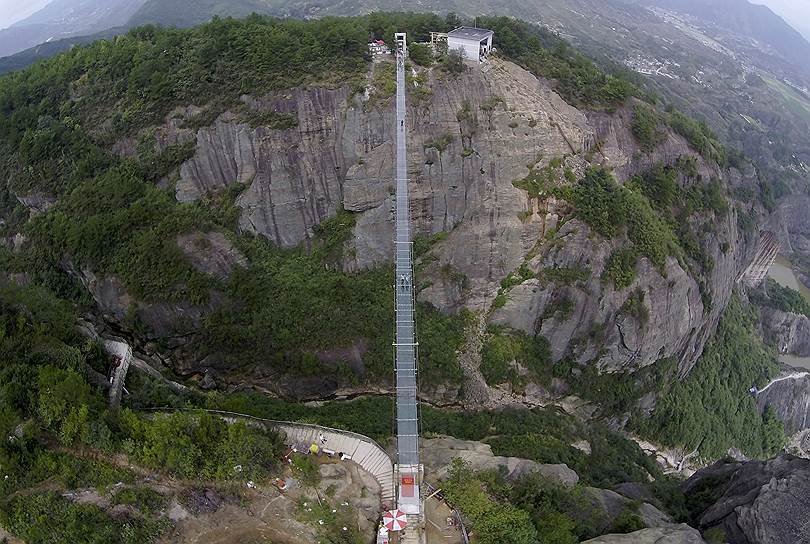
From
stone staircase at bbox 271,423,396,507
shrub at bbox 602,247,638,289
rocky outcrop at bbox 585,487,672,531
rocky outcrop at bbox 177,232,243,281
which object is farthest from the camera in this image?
shrub at bbox 602,247,638,289

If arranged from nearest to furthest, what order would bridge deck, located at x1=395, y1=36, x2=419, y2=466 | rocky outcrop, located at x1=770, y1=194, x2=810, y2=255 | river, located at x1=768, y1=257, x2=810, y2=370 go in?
bridge deck, located at x1=395, y1=36, x2=419, y2=466 < river, located at x1=768, y1=257, x2=810, y2=370 < rocky outcrop, located at x1=770, y1=194, x2=810, y2=255

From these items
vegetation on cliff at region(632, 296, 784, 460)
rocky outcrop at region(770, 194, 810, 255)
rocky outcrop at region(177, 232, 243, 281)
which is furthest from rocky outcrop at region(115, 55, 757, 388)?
rocky outcrop at region(770, 194, 810, 255)

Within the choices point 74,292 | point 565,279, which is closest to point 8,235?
point 74,292

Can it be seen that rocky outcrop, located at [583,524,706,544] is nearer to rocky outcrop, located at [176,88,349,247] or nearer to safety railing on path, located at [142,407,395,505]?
safety railing on path, located at [142,407,395,505]

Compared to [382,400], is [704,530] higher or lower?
higher

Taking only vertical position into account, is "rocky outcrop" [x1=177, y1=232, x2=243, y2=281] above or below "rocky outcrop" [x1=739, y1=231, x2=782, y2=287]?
above

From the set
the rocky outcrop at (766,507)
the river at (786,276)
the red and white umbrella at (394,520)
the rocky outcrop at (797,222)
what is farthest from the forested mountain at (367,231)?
the rocky outcrop at (797,222)

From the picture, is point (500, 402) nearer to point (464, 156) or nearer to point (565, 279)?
point (565, 279)
